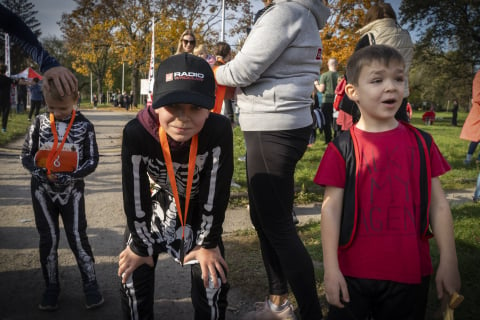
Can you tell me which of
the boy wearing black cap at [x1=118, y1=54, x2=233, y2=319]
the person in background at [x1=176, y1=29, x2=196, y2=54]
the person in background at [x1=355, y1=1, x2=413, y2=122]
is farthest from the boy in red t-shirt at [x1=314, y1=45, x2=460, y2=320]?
the person in background at [x1=176, y1=29, x2=196, y2=54]

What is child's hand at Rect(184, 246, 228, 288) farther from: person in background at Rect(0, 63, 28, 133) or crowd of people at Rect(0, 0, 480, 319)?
person in background at Rect(0, 63, 28, 133)

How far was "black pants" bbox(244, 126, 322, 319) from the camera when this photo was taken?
2336 mm

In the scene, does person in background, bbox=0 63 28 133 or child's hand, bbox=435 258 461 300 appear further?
person in background, bbox=0 63 28 133

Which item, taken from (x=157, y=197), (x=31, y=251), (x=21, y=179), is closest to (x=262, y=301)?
(x=157, y=197)

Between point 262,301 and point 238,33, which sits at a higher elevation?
point 238,33

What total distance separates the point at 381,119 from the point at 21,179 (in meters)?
6.51

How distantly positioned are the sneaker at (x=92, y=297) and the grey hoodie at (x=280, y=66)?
170 centimetres

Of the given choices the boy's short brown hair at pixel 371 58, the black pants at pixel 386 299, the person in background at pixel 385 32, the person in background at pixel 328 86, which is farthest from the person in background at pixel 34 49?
the person in background at pixel 328 86

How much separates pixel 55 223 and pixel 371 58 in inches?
98.4

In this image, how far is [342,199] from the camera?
1839 millimetres

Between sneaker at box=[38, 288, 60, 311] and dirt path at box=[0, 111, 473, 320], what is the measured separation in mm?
42

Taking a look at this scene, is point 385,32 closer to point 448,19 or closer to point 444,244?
point 444,244

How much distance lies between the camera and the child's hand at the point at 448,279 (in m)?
1.66

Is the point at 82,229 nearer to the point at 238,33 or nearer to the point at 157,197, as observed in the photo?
the point at 157,197
